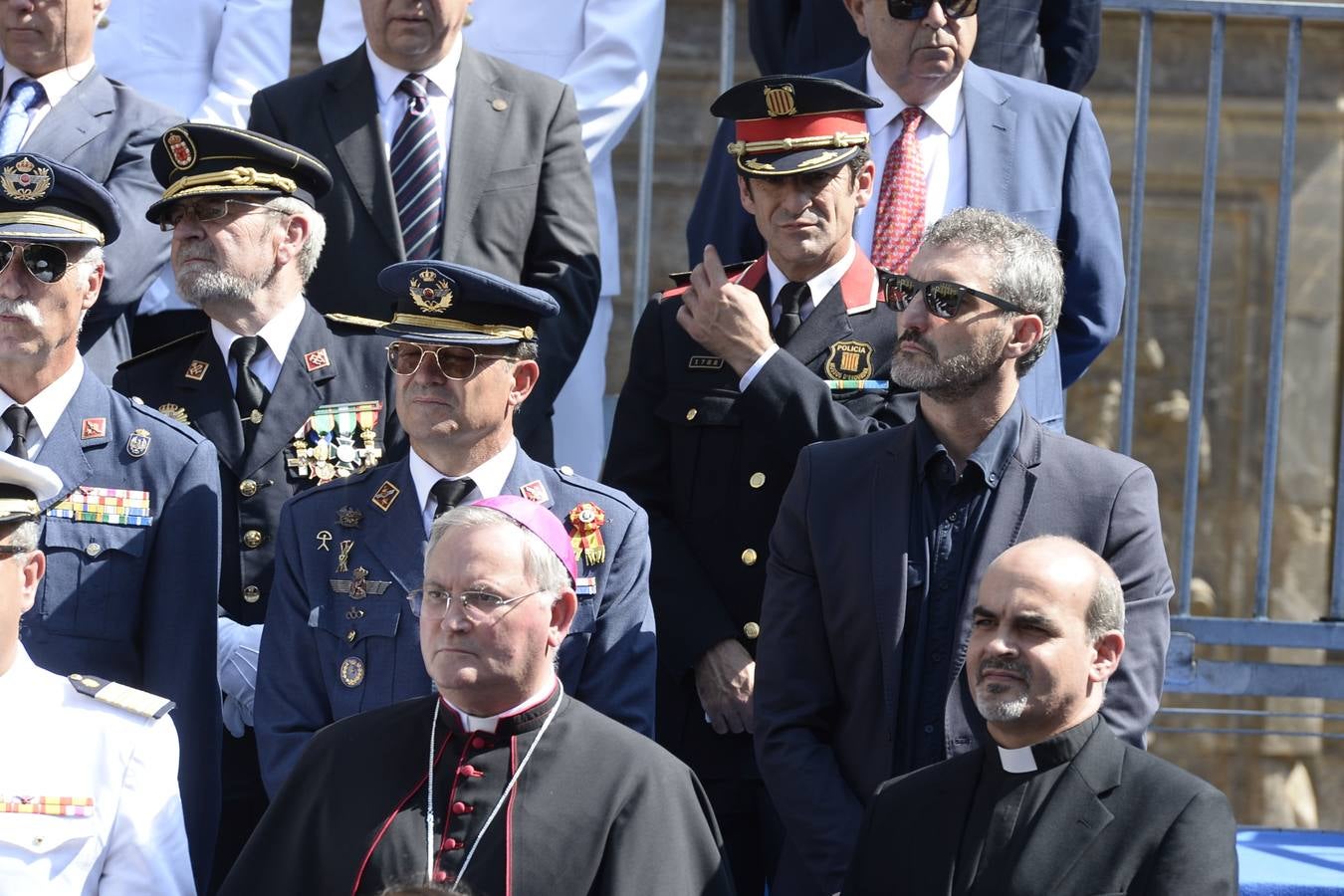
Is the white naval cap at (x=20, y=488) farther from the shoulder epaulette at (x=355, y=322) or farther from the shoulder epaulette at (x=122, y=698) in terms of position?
the shoulder epaulette at (x=355, y=322)

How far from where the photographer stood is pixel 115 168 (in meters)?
6.34

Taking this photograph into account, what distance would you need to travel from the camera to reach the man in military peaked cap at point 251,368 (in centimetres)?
559

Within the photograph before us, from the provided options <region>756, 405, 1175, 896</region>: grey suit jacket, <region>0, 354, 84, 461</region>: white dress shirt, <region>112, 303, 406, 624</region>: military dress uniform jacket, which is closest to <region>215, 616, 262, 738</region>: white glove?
<region>112, 303, 406, 624</region>: military dress uniform jacket

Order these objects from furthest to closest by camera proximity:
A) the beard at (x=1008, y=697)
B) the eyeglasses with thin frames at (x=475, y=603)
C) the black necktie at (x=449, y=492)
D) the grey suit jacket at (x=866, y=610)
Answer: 1. the black necktie at (x=449, y=492)
2. the grey suit jacket at (x=866, y=610)
3. the eyeglasses with thin frames at (x=475, y=603)
4. the beard at (x=1008, y=697)

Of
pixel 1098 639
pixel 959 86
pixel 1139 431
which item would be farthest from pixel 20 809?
pixel 1139 431

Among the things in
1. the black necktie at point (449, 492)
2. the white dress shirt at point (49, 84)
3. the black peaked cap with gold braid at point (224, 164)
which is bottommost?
the black necktie at point (449, 492)

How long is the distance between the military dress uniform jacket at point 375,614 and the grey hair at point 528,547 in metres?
0.47

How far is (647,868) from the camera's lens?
4.47 meters

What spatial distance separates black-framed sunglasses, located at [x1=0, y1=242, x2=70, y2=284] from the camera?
529 cm

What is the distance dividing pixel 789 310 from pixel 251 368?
130cm

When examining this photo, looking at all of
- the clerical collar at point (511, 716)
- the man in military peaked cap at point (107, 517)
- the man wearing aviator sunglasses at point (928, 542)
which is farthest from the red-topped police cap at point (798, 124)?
the clerical collar at point (511, 716)

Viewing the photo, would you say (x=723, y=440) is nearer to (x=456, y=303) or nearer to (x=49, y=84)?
(x=456, y=303)

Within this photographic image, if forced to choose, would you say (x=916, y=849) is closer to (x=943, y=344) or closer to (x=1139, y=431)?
(x=943, y=344)

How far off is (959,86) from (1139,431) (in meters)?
3.21
